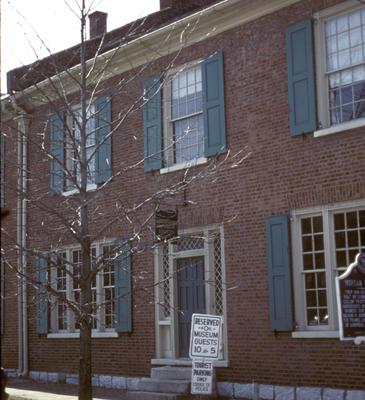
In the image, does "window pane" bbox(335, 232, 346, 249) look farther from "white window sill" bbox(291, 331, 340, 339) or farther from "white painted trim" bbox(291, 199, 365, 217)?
"white window sill" bbox(291, 331, 340, 339)

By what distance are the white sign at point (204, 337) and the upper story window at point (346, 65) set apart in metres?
4.15

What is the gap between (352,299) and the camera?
9.16 m

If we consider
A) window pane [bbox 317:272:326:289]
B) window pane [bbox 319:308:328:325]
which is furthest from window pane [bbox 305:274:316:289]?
window pane [bbox 319:308:328:325]

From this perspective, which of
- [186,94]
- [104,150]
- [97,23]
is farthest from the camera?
[97,23]

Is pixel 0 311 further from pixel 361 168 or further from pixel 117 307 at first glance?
pixel 361 168

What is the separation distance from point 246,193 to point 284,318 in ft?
7.61

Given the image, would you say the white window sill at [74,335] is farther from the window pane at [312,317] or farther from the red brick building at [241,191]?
the window pane at [312,317]

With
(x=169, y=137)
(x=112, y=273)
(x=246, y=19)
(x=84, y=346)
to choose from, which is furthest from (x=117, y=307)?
(x=246, y=19)

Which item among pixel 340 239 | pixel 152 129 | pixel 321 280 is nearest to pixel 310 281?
pixel 321 280

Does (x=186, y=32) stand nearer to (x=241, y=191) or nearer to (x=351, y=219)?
(x=241, y=191)

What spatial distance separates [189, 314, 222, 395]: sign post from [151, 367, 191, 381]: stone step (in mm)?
3735

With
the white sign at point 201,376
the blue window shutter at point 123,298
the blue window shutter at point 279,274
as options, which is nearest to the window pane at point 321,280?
the blue window shutter at point 279,274

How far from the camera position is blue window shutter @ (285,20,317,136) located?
13.0 m

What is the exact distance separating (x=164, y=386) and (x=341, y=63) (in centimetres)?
638
